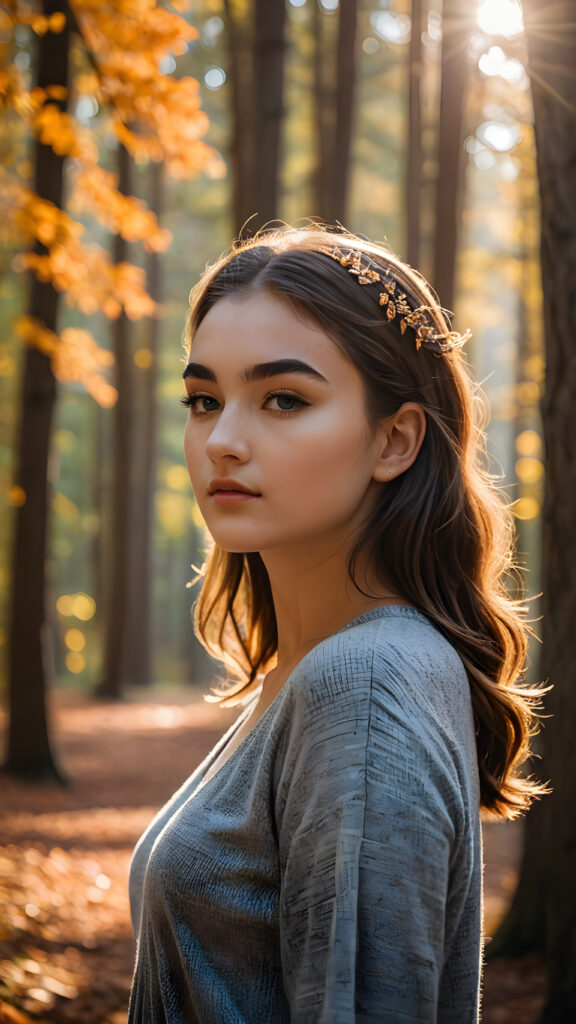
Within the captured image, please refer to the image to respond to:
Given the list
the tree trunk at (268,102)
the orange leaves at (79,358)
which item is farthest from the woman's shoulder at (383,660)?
the tree trunk at (268,102)

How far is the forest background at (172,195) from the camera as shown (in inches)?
231

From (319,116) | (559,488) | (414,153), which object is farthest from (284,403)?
(319,116)

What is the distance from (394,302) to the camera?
190 centimetres

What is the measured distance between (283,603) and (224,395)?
0.53 m

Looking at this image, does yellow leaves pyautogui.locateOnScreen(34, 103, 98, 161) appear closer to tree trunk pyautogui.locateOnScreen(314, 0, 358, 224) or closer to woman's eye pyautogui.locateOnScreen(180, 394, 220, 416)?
tree trunk pyautogui.locateOnScreen(314, 0, 358, 224)

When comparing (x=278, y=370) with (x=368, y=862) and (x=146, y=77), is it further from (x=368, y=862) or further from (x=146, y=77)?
(x=146, y=77)

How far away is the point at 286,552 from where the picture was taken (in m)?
1.92

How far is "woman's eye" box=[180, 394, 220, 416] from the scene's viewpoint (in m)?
1.89

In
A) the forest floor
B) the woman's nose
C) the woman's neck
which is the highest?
the woman's nose

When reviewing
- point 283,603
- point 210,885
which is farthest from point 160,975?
point 283,603

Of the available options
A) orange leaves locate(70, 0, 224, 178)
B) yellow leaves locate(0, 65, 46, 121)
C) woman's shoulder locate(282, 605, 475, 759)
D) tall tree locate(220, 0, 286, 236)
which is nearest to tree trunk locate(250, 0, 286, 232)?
tall tree locate(220, 0, 286, 236)

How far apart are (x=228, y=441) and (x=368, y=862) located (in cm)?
81

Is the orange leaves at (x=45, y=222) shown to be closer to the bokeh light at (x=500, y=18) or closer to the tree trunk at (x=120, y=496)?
the bokeh light at (x=500, y=18)

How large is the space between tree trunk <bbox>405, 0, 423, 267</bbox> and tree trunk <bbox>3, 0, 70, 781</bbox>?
13.1 feet
